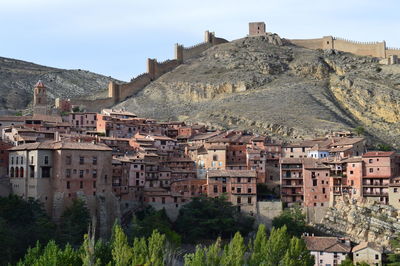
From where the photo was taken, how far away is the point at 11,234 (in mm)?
55219

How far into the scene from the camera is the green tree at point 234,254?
48.0 m

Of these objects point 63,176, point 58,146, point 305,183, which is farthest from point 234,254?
point 58,146

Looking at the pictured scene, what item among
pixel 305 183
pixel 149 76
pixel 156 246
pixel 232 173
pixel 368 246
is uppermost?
pixel 149 76

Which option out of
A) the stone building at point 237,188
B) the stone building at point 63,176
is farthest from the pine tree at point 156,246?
the stone building at point 237,188

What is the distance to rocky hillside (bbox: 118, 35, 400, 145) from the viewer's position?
93.8 metres

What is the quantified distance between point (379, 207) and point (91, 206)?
2512 centimetres

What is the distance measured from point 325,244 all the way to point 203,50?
67.8 metres

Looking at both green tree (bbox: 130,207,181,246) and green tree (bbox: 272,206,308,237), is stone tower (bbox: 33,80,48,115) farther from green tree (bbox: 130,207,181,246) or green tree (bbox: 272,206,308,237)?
green tree (bbox: 272,206,308,237)

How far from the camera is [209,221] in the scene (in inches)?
2486

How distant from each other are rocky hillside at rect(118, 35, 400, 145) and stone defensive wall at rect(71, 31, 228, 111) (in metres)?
1.46

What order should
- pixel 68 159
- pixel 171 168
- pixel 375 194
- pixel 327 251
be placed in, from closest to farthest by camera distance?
pixel 327 251 < pixel 68 159 < pixel 375 194 < pixel 171 168

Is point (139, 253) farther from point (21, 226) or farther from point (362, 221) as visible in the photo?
point (362, 221)

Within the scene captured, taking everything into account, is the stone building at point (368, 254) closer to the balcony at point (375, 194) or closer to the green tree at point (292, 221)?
the green tree at point (292, 221)

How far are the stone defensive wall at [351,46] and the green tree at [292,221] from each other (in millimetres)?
58263
